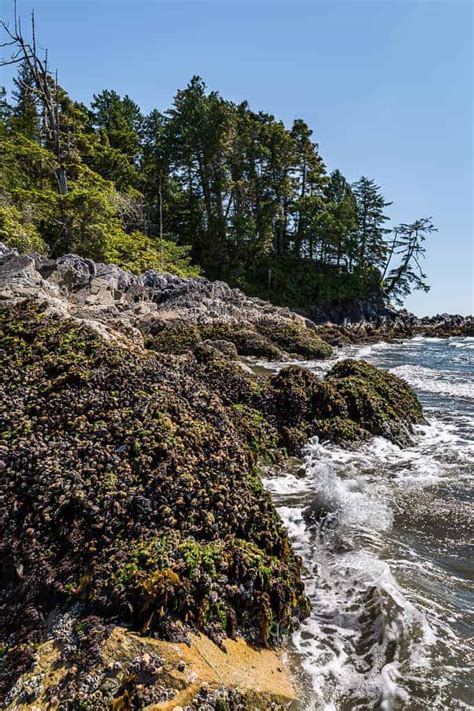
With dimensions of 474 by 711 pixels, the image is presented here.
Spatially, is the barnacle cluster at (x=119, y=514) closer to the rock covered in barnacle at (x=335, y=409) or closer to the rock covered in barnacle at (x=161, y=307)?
the rock covered in barnacle at (x=335, y=409)

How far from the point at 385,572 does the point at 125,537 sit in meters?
2.21

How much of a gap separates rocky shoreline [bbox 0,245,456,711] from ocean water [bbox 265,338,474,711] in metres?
0.30

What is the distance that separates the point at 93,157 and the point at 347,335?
78.7 ft

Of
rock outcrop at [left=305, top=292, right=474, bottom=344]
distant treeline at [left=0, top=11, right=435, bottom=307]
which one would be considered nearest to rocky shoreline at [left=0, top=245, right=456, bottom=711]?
distant treeline at [left=0, top=11, right=435, bottom=307]

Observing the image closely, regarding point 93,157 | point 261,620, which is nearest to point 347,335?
point 93,157

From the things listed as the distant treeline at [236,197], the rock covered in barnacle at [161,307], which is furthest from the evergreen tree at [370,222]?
the rock covered in barnacle at [161,307]

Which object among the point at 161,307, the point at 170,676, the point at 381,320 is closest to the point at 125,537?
the point at 170,676

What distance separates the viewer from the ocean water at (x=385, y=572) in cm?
243

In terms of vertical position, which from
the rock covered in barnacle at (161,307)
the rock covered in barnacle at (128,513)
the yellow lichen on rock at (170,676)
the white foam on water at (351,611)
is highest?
the rock covered in barnacle at (161,307)

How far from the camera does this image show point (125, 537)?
2.67m

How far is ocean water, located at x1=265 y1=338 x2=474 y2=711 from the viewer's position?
2.43 meters

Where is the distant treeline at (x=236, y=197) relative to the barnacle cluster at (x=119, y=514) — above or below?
above

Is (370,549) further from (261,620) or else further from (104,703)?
(104,703)

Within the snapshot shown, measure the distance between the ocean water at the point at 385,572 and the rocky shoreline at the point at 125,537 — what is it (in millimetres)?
303
